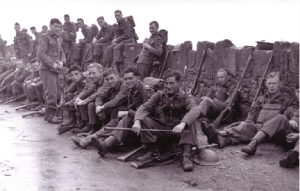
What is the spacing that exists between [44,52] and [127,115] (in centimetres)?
414

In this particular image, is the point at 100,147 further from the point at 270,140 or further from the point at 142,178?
the point at 270,140

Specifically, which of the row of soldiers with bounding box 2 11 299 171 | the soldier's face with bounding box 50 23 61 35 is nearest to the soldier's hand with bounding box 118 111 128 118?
the row of soldiers with bounding box 2 11 299 171

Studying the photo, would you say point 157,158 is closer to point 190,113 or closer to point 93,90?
point 190,113

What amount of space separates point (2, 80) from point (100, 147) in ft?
39.6

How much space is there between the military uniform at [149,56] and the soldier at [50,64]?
1929 millimetres

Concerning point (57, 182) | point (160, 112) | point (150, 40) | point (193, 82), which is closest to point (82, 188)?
point (57, 182)

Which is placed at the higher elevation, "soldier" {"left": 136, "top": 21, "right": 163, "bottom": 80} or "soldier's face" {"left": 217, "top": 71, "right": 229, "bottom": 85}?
"soldier" {"left": 136, "top": 21, "right": 163, "bottom": 80}

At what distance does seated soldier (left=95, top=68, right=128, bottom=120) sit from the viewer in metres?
6.89

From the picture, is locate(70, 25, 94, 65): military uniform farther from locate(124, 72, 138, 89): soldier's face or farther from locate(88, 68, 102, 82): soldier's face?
locate(124, 72, 138, 89): soldier's face

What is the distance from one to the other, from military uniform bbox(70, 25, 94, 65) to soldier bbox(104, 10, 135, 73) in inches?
114

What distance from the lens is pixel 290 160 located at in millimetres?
5152

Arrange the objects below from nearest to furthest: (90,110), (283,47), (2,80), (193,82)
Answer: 1. (283,47)
2. (90,110)
3. (193,82)
4. (2,80)

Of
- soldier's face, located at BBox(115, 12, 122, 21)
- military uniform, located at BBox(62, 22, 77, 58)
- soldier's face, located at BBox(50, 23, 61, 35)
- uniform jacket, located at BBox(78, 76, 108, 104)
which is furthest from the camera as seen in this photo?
military uniform, located at BBox(62, 22, 77, 58)

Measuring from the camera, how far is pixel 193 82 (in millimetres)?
9086
